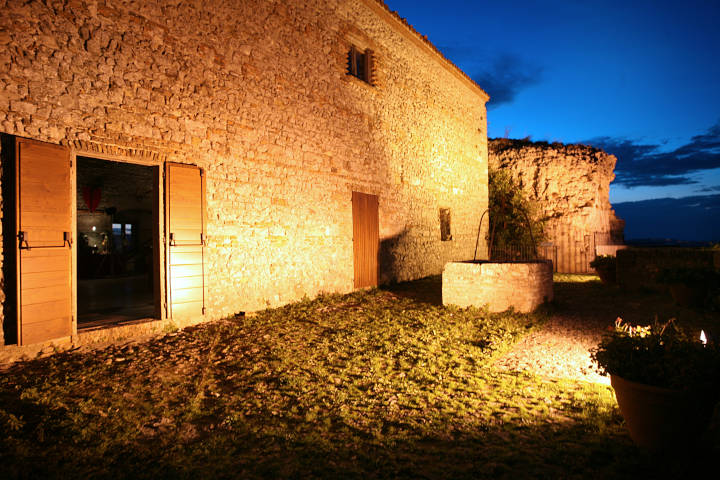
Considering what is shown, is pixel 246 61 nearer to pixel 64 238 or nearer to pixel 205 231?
pixel 205 231

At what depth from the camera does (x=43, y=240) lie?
480 centimetres

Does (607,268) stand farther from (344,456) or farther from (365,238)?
(344,456)

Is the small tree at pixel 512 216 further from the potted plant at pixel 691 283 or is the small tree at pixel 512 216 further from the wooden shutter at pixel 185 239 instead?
the wooden shutter at pixel 185 239

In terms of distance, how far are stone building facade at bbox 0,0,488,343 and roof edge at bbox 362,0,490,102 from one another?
6 centimetres

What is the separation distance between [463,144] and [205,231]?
11.4 m

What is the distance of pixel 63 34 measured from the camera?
496 cm

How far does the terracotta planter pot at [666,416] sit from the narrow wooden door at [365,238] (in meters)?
7.49

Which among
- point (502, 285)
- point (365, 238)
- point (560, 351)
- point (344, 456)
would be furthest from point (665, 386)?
point (365, 238)

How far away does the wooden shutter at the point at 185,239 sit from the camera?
6055 mm

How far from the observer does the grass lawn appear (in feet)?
8.39

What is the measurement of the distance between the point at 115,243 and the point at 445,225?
12.8 m

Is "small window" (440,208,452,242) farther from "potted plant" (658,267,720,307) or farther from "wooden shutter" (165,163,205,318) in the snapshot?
"wooden shutter" (165,163,205,318)

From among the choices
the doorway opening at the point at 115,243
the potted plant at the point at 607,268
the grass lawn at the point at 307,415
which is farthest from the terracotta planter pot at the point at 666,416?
the potted plant at the point at 607,268

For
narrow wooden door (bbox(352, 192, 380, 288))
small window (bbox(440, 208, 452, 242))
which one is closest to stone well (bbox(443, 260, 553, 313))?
narrow wooden door (bbox(352, 192, 380, 288))
